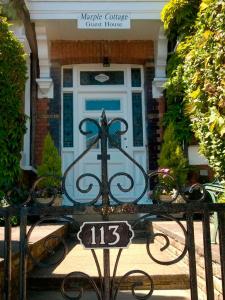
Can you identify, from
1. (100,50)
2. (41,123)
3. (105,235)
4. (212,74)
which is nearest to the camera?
(105,235)

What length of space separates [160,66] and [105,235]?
694 cm

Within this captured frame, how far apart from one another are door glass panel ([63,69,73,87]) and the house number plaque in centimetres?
712

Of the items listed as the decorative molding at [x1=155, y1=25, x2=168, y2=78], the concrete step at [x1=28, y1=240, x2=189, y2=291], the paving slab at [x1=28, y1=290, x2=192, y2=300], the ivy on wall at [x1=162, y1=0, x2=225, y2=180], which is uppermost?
the decorative molding at [x1=155, y1=25, x2=168, y2=78]

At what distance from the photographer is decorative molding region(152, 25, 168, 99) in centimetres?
838

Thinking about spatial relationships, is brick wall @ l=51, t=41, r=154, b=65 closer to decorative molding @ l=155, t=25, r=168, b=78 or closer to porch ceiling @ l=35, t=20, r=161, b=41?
porch ceiling @ l=35, t=20, r=161, b=41

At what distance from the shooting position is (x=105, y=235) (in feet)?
6.72

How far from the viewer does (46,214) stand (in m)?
2.07

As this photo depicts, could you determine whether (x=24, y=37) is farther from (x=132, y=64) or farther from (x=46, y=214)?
(x=46, y=214)

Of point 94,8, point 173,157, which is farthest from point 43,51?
point 173,157

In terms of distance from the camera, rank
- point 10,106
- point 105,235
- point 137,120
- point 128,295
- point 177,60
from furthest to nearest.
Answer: point 137,120, point 177,60, point 10,106, point 128,295, point 105,235

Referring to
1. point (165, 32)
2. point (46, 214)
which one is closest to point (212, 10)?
point (46, 214)

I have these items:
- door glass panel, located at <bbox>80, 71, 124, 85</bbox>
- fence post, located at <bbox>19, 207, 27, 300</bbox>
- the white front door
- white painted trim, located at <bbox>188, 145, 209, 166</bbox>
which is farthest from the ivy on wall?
door glass panel, located at <bbox>80, 71, 124, 85</bbox>

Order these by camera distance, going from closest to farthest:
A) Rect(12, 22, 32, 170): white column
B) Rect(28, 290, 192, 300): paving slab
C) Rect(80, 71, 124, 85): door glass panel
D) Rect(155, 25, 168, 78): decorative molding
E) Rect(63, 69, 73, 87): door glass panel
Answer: Rect(28, 290, 192, 300): paving slab
Rect(12, 22, 32, 170): white column
Rect(155, 25, 168, 78): decorative molding
Rect(63, 69, 73, 87): door glass panel
Rect(80, 71, 124, 85): door glass panel

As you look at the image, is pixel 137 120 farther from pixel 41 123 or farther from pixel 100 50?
pixel 41 123
